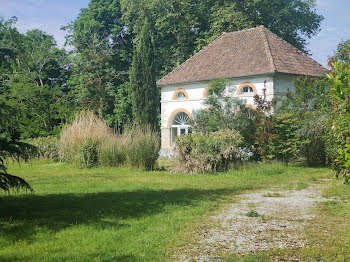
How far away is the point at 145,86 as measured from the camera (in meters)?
26.2

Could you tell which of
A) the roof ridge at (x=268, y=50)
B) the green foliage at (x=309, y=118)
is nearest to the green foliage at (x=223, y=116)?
the green foliage at (x=309, y=118)

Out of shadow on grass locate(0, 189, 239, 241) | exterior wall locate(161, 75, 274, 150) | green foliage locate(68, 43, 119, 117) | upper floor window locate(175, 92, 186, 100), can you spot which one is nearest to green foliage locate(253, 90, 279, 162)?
shadow on grass locate(0, 189, 239, 241)

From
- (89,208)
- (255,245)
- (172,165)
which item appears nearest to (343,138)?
(255,245)

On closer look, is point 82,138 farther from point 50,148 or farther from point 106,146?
point 50,148

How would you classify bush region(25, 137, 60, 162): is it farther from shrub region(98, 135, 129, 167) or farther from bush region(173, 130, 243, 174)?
bush region(173, 130, 243, 174)

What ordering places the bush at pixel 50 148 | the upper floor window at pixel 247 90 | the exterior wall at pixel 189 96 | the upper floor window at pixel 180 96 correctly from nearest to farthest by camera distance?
the bush at pixel 50 148, the exterior wall at pixel 189 96, the upper floor window at pixel 247 90, the upper floor window at pixel 180 96

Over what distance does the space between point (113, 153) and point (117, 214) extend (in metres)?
8.21

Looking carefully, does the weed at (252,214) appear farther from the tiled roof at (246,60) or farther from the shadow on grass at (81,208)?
the tiled roof at (246,60)

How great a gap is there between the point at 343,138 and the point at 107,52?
2916 centimetres

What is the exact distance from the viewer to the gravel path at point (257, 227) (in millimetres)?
4699

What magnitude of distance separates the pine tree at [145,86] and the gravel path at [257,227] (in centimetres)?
1805

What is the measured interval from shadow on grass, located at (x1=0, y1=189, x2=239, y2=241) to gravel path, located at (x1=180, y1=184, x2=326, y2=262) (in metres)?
1.06

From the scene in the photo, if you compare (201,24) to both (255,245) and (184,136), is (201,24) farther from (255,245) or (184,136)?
(255,245)

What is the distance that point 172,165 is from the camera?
13.2 metres
